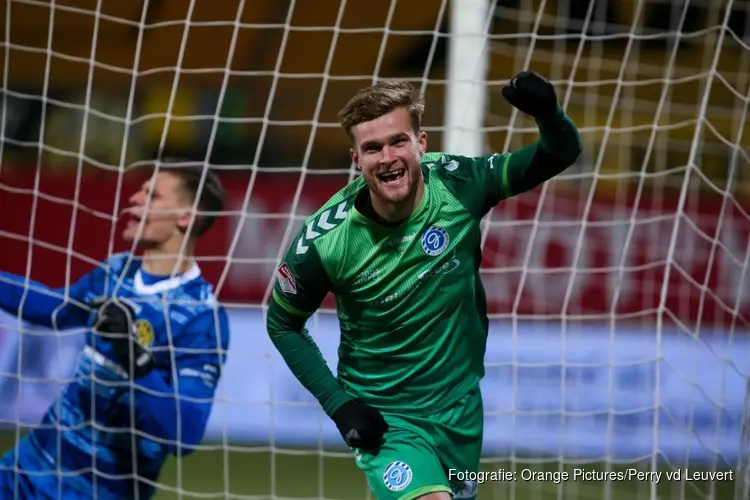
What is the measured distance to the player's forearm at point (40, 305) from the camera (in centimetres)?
412

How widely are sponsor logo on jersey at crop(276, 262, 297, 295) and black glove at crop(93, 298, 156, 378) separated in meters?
1.65

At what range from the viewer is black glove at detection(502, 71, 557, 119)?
7.61 feet

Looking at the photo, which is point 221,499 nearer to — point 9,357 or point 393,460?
point 9,357

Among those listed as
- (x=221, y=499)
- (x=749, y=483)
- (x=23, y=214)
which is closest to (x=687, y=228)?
(x=749, y=483)

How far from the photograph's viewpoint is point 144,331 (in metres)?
4.14

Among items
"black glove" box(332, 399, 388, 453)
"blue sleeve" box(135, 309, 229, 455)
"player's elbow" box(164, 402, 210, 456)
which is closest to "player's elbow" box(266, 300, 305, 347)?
"black glove" box(332, 399, 388, 453)

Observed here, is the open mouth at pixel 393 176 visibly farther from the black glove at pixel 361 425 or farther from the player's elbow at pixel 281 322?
the black glove at pixel 361 425

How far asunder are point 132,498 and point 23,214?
214 cm

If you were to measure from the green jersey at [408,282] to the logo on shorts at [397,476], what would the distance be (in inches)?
6.6

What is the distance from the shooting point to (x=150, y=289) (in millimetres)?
4195

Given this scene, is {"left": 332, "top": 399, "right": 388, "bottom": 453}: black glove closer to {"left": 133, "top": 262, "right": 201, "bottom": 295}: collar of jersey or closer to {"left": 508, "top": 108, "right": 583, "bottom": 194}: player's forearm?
{"left": 508, "top": 108, "right": 583, "bottom": 194}: player's forearm

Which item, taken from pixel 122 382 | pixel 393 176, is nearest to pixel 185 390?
pixel 122 382

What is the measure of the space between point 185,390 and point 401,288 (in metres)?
1.79

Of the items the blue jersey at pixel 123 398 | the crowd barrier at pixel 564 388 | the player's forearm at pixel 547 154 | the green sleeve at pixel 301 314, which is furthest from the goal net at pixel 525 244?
the green sleeve at pixel 301 314
